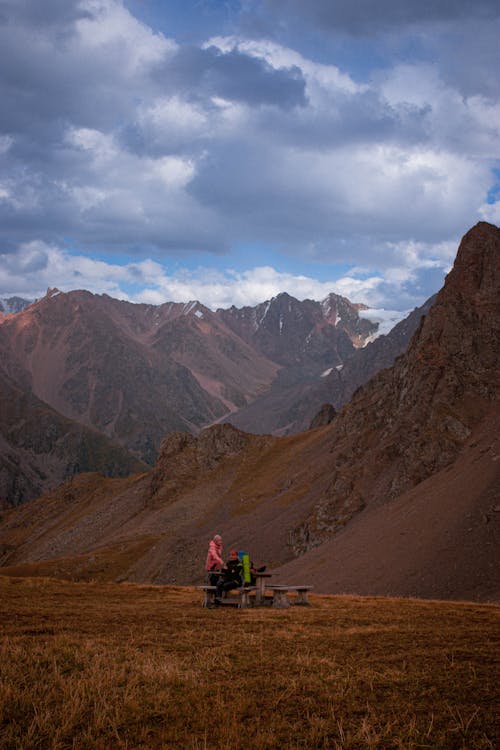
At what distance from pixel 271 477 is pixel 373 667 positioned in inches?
3322

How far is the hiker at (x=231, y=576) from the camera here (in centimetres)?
2095

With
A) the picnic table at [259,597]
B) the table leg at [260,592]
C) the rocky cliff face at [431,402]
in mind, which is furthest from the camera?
the rocky cliff face at [431,402]

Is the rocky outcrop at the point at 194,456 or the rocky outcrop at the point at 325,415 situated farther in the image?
the rocky outcrop at the point at 325,415

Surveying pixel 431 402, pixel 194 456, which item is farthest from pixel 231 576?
pixel 194 456

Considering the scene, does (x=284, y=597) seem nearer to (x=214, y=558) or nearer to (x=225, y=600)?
(x=225, y=600)

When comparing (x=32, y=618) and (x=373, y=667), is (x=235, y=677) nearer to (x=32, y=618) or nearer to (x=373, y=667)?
(x=373, y=667)

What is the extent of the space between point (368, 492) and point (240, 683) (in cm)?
5695

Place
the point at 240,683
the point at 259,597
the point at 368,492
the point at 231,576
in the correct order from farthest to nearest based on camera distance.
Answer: the point at 368,492
the point at 231,576
the point at 259,597
the point at 240,683

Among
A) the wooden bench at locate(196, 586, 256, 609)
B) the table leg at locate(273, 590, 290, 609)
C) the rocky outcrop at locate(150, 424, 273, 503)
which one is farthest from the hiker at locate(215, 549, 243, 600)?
the rocky outcrop at locate(150, 424, 273, 503)

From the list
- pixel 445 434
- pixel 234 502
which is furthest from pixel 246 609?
pixel 234 502

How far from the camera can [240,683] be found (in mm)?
9539

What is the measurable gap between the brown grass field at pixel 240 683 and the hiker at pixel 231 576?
510 cm

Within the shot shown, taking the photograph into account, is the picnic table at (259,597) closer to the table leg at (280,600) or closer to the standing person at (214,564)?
the table leg at (280,600)

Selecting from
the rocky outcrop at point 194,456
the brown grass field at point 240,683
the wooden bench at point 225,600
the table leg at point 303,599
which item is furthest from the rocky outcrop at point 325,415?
the brown grass field at point 240,683
